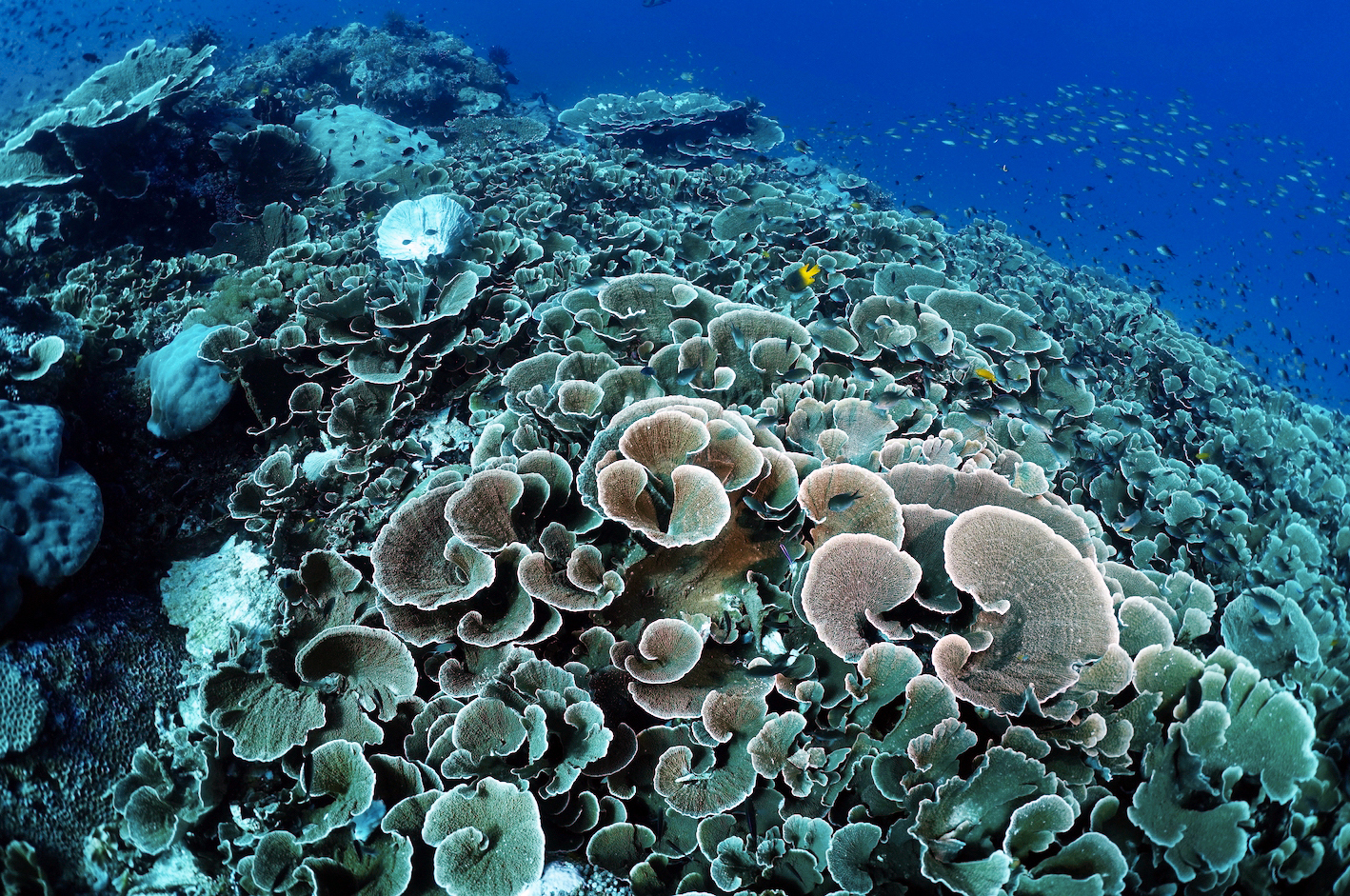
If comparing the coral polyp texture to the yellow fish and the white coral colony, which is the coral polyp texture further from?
the white coral colony

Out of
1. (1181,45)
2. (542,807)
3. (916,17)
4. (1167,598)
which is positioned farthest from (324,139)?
(916,17)

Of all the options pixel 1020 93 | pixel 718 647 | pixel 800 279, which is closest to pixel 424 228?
pixel 800 279

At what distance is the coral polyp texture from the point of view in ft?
6.27

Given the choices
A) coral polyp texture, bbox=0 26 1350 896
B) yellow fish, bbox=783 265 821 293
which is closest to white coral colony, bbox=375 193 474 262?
coral polyp texture, bbox=0 26 1350 896

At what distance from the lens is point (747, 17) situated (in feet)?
431

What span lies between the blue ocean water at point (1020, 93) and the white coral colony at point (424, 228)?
29.6 feet

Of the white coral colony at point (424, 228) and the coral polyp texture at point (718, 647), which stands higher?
the white coral colony at point (424, 228)

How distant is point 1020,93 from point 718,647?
306ft

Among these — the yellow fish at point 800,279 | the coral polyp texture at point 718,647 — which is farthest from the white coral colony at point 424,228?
the yellow fish at point 800,279

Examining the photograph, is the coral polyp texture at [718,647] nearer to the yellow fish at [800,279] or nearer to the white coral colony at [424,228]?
the yellow fish at [800,279]

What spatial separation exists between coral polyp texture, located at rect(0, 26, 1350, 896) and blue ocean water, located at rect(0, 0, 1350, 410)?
298 inches

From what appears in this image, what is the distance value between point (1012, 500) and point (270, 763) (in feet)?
10.8

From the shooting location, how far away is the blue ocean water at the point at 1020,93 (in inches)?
806

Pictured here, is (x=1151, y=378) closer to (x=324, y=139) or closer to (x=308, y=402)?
(x=308, y=402)
